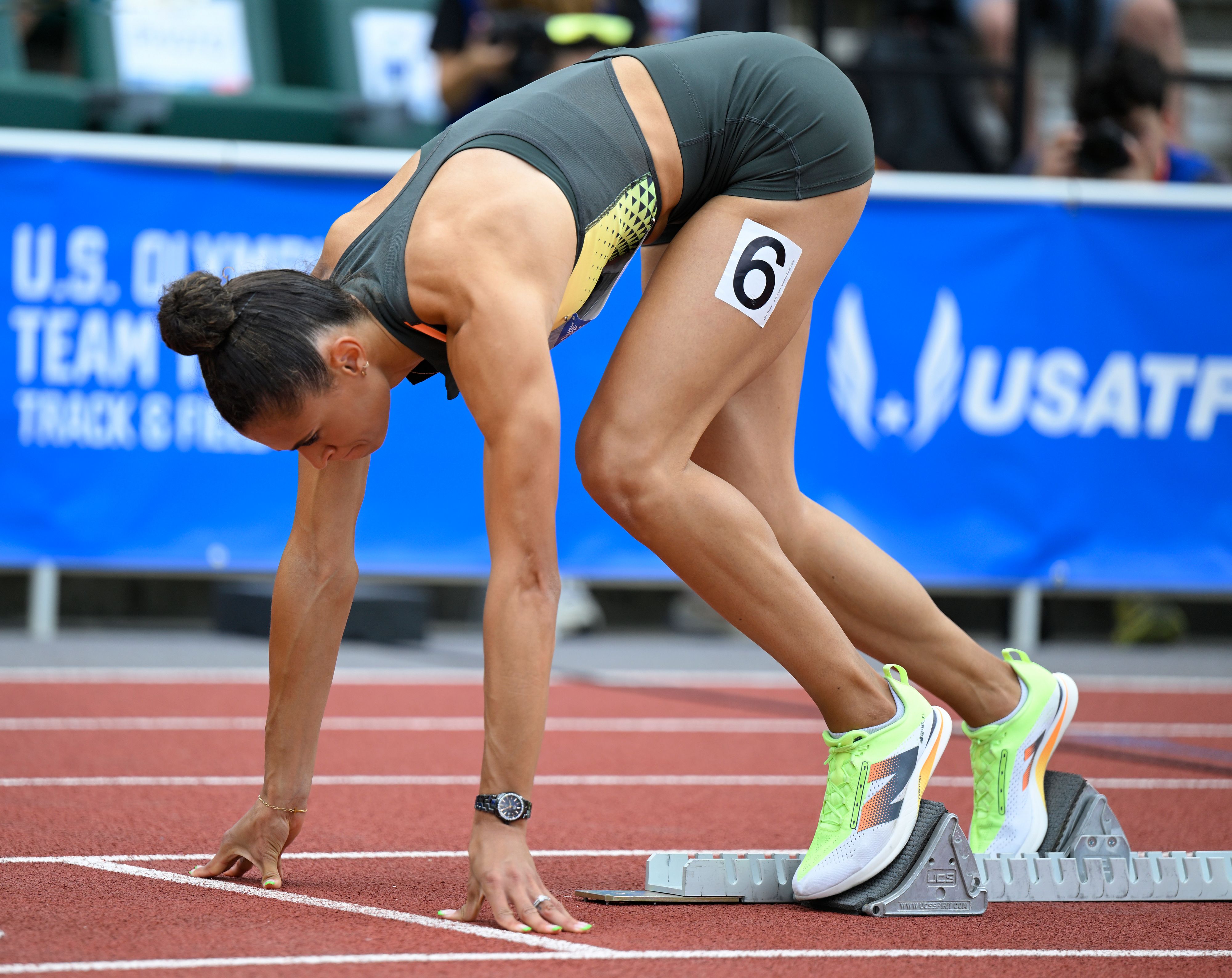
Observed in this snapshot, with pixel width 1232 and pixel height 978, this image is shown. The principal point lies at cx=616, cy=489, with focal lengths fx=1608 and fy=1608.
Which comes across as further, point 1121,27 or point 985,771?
point 1121,27

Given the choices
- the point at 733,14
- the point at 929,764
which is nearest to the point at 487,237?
the point at 929,764

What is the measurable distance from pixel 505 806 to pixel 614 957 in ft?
0.88

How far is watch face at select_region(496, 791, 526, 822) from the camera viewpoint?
2.38 metres

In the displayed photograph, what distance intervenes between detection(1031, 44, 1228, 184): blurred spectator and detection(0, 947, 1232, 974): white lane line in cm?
492

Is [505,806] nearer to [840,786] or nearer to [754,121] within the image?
[840,786]

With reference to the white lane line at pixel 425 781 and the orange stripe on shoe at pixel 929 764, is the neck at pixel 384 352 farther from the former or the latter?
the white lane line at pixel 425 781

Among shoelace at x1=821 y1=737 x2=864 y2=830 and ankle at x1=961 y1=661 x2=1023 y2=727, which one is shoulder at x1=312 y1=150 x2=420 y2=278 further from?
ankle at x1=961 y1=661 x2=1023 y2=727

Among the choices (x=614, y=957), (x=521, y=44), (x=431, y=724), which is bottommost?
(x=614, y=957)

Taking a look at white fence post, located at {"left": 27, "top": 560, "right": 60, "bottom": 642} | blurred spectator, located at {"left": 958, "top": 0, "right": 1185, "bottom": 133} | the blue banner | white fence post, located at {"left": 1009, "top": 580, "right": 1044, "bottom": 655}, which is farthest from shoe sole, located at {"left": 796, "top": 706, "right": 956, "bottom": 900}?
blurred spectator, located at {"left": 958, "top": 0, "right": 1185, "bottom": 133}

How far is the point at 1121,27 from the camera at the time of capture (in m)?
8.13

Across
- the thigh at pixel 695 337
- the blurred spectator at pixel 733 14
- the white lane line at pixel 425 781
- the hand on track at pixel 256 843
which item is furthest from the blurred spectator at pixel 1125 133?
the hand on track at pixel 256 843

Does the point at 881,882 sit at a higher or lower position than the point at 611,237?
lower

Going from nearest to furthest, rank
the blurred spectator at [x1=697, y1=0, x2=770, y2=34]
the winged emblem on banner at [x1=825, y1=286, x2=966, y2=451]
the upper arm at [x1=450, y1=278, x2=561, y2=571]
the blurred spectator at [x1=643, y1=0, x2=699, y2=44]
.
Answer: the upper arm at [x1=450, y1=278, x2=561, y2=571] → the winged emblem on banner at [x1=825, y1=286, x2=966, y2=451] → the blurred spectator at [x1=697, y1=0, x2=770, y2=34] → the blurred spectator at [x1=643, y1=0, x2=699, y2=44]

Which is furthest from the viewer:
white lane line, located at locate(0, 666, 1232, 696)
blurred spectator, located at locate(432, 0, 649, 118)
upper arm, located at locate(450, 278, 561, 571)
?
blurred spectator, located at locate(432, 0, 649, 118)
